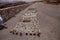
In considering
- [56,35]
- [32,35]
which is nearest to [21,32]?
[32,35]

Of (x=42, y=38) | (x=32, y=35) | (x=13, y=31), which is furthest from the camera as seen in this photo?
Answer: (x=13, y=31)

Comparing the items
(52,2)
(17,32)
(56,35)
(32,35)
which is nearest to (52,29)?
(56,35)

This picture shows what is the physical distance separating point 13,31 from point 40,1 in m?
5.73

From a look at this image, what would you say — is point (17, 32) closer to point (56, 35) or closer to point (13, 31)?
point (13, 31)

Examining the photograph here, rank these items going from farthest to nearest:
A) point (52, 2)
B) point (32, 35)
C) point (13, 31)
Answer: point (52, 2) < point (13, 31) < point (32, 35)

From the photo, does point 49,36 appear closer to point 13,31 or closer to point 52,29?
point 52,29

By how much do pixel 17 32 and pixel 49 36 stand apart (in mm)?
518

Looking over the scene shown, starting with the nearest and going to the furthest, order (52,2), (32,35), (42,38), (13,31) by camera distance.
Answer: (42,38) < (32,35) < (13,31) < (52,2)

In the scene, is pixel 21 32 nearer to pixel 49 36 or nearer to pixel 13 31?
pixel 13 31

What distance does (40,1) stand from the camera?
7.89m

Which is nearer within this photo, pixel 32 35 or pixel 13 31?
pixel 32 35

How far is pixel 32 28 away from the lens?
245 centimetres

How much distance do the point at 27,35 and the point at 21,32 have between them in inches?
5.6

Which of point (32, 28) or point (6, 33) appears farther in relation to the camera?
point (32, 28)
